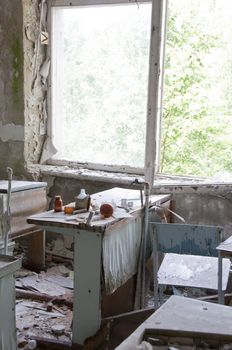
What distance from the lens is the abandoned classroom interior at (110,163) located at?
7.61 feet

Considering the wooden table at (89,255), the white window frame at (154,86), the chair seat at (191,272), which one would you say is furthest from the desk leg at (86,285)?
the white window frame at (154,86)

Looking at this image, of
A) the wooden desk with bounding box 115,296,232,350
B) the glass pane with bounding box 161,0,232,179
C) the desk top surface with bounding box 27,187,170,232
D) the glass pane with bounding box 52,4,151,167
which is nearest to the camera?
the wooden desk with bounding box 115,296,232,350

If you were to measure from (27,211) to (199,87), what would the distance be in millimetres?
1578

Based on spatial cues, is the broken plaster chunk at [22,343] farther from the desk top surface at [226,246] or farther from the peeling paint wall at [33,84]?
the peeling paint wall at [33,84]

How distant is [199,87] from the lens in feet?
11.0

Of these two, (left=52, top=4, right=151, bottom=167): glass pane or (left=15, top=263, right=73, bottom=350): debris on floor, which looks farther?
(left=52, top=4, right=151, bottom=167): glass pane

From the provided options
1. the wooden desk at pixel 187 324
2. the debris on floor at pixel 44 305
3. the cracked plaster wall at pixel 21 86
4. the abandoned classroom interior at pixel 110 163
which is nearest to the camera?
the wooden desk at pixel 187 324

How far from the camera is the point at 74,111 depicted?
3922 mm

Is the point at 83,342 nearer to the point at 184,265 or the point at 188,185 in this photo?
the point at 184,265

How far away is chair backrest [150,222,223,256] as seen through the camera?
2.29 m

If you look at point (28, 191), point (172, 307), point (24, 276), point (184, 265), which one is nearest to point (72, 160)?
point (28, 191)

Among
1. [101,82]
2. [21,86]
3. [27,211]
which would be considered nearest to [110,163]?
[101,82]

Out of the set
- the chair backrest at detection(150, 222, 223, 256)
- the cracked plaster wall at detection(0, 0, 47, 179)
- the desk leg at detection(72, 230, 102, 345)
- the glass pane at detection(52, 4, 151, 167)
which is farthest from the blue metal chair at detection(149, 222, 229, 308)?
the cracked plaster wall at detection(0, 0, 47, 179)

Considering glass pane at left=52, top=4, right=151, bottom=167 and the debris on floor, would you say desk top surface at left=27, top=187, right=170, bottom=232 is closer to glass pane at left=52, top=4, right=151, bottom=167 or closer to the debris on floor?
the debris on floor
